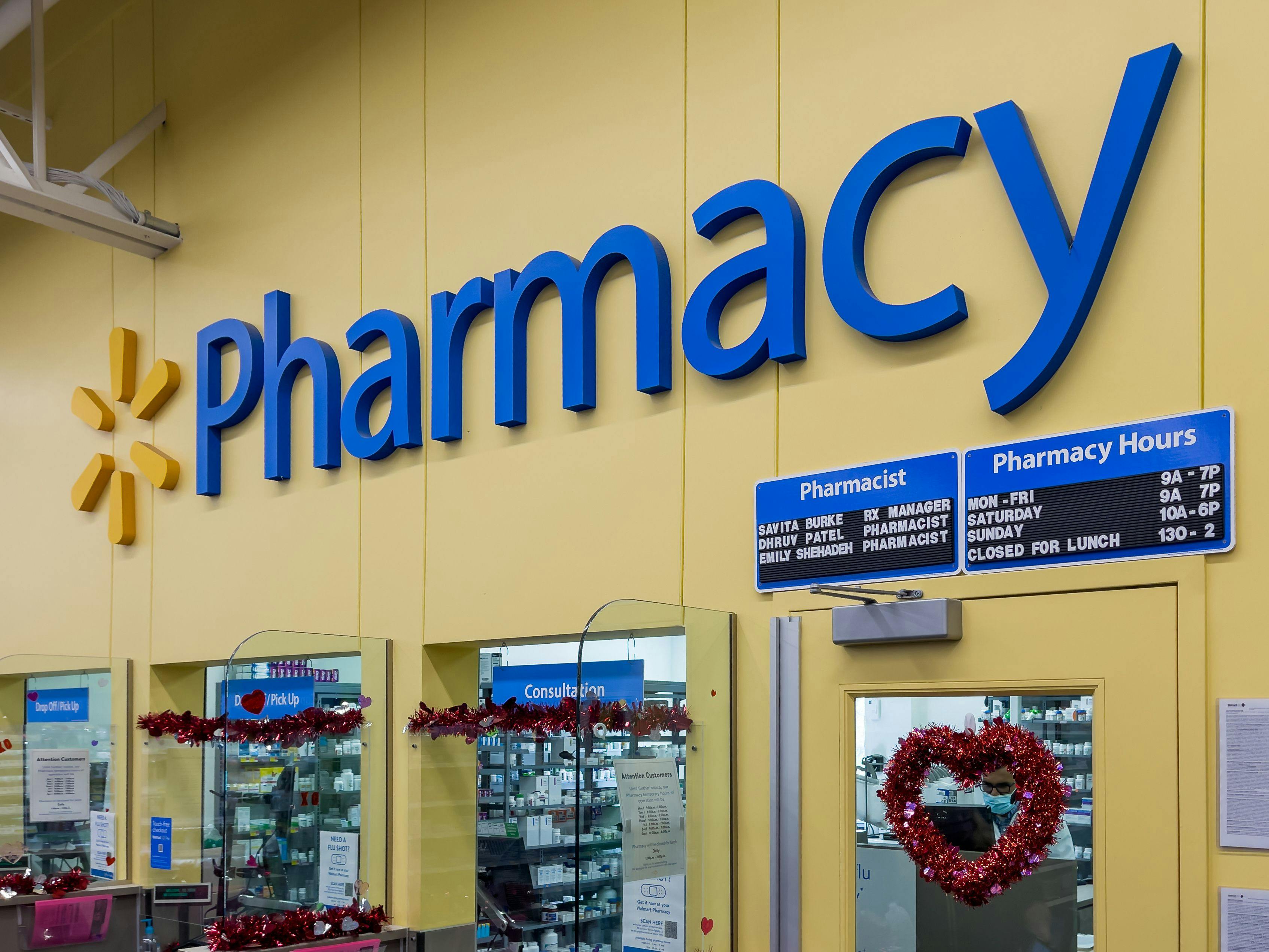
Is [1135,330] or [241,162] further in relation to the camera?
[241,162]

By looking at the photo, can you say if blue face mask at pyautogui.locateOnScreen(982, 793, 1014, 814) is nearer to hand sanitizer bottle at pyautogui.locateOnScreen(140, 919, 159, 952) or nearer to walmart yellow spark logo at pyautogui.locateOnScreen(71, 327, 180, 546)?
hand sanitizer bottle at pyautogui.locateOnScreen(140, 919, 159, 952)

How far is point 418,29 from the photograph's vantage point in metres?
5.91

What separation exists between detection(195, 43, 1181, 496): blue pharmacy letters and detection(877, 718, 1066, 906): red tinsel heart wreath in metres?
0.96

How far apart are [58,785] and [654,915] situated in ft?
15.9

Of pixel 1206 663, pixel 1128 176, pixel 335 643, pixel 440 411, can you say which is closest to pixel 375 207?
pixel 440 411

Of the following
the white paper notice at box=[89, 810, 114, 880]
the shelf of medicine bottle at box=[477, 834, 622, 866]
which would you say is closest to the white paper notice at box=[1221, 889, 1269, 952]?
the shelf of medicine bottle at box=[477, 834, 622, 866]

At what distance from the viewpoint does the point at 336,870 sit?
524 cm

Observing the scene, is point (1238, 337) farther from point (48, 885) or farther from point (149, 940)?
point (48, 885)

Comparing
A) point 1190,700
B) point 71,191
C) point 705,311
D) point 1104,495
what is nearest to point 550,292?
point 705,311

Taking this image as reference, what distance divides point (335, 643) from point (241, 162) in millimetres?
2945

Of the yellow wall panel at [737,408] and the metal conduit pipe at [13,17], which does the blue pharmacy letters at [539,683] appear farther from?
the metal conduit pipe at [13,17]

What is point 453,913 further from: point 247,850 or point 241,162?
point 241,162

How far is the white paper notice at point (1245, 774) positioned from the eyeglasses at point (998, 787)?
559 millimetres

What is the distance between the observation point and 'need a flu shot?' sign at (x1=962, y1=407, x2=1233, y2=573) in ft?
10.6
